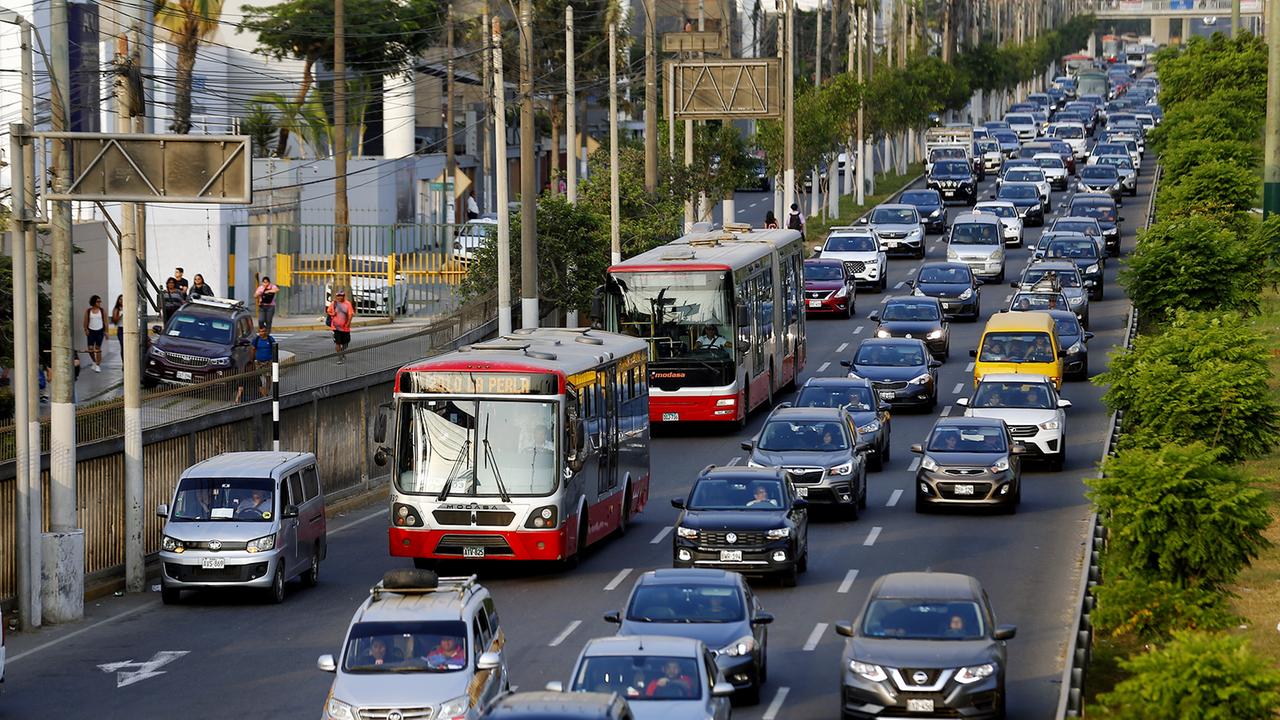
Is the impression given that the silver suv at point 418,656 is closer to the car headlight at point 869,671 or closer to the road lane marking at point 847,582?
the car headlight at point 869,671

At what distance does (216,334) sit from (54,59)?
1642cm

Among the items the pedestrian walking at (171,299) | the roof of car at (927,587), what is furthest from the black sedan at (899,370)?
the roof of car at (927,587)

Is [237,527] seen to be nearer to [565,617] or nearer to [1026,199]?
[565,617]

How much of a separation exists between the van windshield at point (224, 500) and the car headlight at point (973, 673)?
1053cm

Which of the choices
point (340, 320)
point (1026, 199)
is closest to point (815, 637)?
point (340, 320)

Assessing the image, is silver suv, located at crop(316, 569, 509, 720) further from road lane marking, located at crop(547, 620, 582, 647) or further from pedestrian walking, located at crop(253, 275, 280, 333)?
pedestrian walking, located at crop(253, 275, 280, 333)

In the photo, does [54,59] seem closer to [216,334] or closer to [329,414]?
[329,414]

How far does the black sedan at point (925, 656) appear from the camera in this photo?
1831 cm

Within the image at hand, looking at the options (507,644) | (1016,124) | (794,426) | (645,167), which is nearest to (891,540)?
(794,426)

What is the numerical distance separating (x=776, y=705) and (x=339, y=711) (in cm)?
482

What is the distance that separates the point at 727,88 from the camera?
215 feet

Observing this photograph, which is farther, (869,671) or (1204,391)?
(1204,391)

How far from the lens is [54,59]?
986 inches

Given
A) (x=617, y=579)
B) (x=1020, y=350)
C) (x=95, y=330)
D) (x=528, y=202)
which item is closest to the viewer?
(x=617, y=579)
